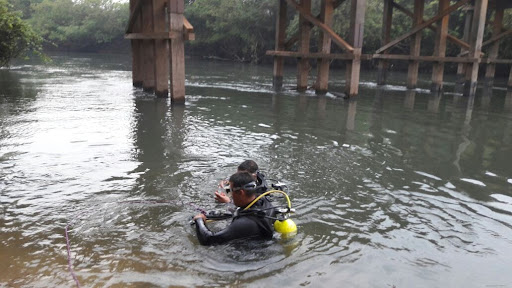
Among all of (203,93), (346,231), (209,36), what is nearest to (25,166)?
(346,231)

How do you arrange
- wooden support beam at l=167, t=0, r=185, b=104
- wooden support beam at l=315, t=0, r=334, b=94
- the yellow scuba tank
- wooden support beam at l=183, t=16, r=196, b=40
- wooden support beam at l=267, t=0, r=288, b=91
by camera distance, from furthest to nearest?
wooden support beam at l=267, t=0, r=288, b=91
wooden support beam at l=315, t=0, r=334, b=94
wooden support beam at l=167, t=0, r=185, b=104
wooden support beam at l=183, t=16, r=196, b=40
the yellow scuba tank

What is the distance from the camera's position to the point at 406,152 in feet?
25.5

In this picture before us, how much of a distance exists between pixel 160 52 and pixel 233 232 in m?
9.12

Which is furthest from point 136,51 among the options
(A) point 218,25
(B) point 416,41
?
(A) point 218,25

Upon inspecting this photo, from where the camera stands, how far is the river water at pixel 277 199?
3814 mm

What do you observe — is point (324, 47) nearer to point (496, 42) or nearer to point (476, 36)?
point (476, 36)

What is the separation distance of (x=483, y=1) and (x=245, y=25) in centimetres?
2493

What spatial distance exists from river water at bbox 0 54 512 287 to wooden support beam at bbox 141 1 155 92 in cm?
303

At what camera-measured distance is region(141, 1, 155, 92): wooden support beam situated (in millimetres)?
13188

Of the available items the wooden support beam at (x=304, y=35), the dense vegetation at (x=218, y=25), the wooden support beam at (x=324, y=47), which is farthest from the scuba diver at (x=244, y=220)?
the wooden support beam at (x=304, y=35)

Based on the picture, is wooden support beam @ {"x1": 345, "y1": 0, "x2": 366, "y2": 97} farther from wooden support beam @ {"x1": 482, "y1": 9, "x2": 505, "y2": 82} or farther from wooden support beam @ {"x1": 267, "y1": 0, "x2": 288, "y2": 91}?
wooden support beam @ {"x1": 482, "y1": 9, "x2": 505, "y2": 82}

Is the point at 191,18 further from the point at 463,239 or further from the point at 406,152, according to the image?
the point at 463,239

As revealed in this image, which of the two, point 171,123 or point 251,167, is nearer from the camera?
point 251,167

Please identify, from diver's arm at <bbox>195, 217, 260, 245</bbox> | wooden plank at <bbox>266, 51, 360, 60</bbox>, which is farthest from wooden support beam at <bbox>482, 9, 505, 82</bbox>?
diver's arm at <bbox>195, 217, 260, 245</bbox>
